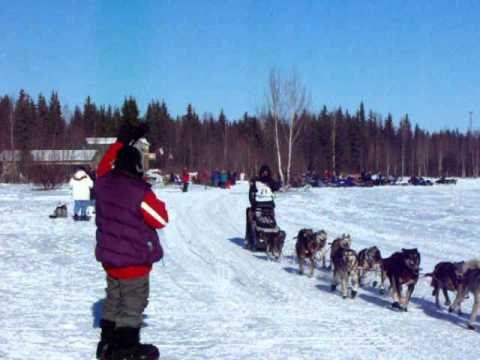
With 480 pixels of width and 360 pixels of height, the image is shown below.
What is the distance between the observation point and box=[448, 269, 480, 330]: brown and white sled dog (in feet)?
22.4

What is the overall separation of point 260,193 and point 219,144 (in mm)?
73956

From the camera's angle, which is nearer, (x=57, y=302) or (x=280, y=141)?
(x=57, y=302)

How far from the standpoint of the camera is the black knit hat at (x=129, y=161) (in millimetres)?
4523

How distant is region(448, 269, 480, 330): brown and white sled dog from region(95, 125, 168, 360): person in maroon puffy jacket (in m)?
4.03

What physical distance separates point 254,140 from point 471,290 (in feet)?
250

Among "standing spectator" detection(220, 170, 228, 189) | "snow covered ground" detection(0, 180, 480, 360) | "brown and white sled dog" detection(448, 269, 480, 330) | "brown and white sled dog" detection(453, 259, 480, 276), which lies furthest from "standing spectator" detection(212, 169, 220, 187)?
"brown and white sled dog" detection(448, 269, 480, 330)

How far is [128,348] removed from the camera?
4.41 meters

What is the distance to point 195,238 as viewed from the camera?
14320mm

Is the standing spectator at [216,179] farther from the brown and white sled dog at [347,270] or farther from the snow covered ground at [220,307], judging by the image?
the brown and white sled dog at [347,270]

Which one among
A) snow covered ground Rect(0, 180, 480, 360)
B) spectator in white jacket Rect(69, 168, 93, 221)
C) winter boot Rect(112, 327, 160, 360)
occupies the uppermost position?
spectator in white jacket Rect(69, 168, 93, 221)

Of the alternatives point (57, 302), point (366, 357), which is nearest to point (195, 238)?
point (57, 302)

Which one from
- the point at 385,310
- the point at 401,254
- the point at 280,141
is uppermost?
the point at 280,141

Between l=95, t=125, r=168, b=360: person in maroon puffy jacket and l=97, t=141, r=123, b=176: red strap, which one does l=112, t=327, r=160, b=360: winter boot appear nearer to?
l=95, t=125, r=168, b=360: person in maroon puffy jacket

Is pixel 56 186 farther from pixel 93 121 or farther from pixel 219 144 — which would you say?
pixel 93 121
